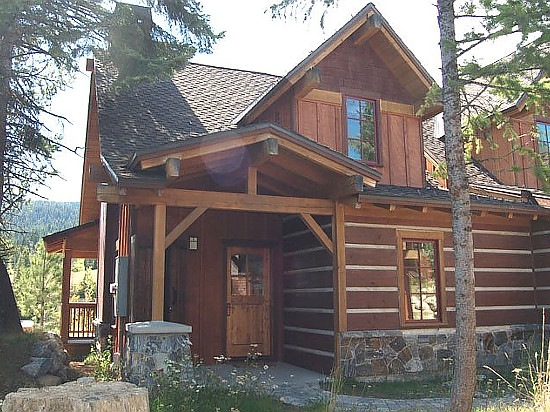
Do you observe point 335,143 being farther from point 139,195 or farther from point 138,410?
point 138,410

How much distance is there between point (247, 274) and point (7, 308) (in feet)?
14.3

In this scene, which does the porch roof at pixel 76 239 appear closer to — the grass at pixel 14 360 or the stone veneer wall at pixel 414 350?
the grass at pixel 14 360

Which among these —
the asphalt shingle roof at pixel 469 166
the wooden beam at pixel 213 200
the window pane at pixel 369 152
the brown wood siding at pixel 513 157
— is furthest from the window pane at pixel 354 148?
the brown wood siding at pixel 513 157

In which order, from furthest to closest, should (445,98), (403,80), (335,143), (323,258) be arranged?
(403,80)
(335,143)
(323,258)
(445,98)

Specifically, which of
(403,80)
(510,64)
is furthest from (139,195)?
(403,80)

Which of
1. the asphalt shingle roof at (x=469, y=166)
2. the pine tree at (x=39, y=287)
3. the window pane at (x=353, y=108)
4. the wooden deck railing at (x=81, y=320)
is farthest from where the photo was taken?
the pine tree at (x=39, y=287)

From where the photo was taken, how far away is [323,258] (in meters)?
9.73

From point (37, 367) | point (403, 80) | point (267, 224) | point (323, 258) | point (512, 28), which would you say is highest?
point (403, 80)

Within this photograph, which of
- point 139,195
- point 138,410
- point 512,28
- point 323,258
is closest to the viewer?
point 138,410

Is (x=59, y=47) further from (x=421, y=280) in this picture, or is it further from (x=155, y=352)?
(x=421, y=280)

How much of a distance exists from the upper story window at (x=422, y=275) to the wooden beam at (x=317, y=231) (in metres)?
1.51

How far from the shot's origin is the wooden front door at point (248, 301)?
414 inches

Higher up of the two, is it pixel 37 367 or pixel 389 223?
pixel 389 223

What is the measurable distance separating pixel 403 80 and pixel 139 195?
19.7 ft
